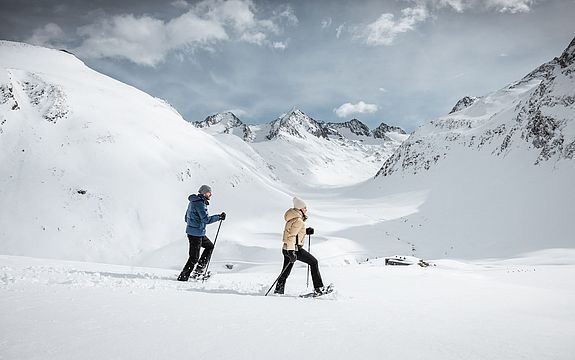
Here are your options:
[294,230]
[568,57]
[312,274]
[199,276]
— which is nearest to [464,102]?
[568,57]

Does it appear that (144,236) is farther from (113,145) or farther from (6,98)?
(6,98)

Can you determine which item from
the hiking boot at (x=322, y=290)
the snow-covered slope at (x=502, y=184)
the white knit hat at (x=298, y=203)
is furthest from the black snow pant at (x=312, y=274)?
the snow-covered slope at (x=502, y=184)

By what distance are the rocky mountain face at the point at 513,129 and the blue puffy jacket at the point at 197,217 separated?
5684cm

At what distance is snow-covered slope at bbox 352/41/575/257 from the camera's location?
4069 cm

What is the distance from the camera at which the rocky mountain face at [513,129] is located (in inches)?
2126

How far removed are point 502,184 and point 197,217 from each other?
192 ft

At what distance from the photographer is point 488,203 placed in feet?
172

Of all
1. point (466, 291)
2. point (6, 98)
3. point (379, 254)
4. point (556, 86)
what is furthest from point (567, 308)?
point (556, 86)

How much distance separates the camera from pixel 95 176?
121ft

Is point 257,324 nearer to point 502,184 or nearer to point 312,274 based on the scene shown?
point 312,274

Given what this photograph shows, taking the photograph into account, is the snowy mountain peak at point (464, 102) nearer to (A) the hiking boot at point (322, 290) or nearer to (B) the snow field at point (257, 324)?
(A) the hiking boot at point (322, 290)

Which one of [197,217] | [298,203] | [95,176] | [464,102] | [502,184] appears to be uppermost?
[464,102]

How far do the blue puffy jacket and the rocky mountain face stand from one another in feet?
186

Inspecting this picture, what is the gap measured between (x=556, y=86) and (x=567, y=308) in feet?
227
